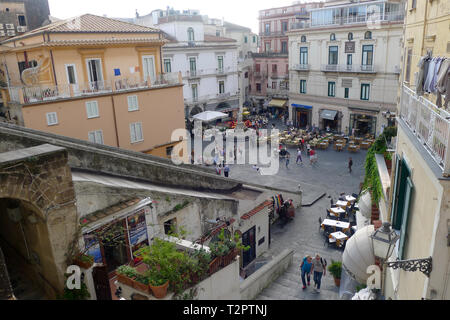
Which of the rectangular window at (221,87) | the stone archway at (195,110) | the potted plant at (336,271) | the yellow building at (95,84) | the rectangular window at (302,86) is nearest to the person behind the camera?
the potted plant at (336,271)

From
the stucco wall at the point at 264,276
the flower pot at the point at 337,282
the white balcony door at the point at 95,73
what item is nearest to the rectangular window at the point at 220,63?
the white balcony door at the point at 95,73

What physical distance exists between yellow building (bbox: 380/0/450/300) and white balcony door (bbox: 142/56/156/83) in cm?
1591

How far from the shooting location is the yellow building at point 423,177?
4.64 metres

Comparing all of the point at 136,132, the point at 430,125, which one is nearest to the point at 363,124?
the point at 136,132

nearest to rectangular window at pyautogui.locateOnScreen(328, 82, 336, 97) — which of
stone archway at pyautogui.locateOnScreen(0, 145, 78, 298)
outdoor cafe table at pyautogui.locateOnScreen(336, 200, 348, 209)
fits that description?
outdoor cafe table at pyautogui.locateOnScreen(336, 200, 348, 209)

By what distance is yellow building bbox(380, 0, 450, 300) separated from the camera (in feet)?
15.2

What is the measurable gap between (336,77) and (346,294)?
27206 millimetres

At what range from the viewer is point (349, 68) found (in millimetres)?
32656

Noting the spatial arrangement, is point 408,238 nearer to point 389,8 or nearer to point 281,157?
point 281,157

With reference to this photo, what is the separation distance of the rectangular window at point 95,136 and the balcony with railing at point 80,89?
2.05 m

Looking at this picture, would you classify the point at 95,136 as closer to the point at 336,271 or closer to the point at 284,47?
the point at 336,271

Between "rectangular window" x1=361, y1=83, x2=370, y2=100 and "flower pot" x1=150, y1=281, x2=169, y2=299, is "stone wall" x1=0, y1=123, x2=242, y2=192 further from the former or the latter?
"rectangular window" x1=361, y1=83, x2=370, y2=100

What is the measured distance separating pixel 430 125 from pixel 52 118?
1728 centimetres

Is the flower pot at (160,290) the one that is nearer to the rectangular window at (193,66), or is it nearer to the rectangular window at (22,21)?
→ the rectangular window at (22,21)
